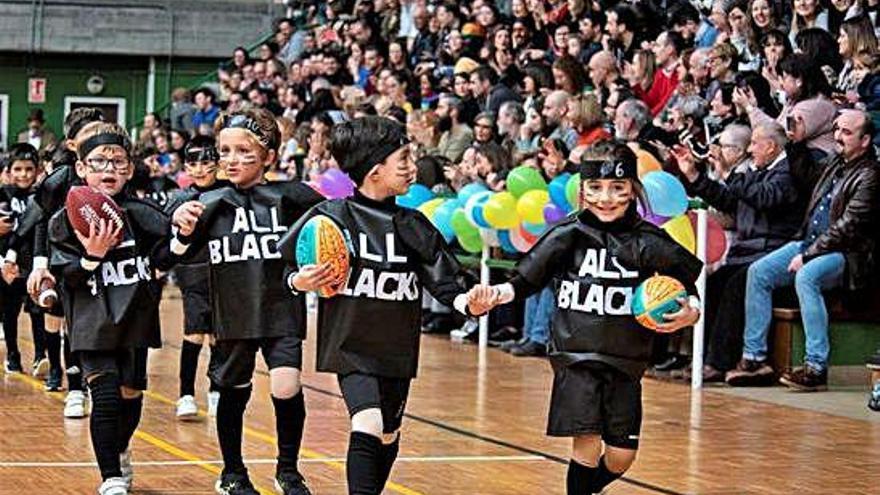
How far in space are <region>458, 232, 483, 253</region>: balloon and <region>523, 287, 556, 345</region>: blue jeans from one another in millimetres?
738

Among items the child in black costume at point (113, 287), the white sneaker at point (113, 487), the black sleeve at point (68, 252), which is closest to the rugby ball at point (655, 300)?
the child in black costume at point (113, 287)

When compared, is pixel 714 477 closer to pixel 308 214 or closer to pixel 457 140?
pixel 308 214

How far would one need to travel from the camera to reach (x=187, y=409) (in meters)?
10.7

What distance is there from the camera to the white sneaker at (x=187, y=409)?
1070 cm

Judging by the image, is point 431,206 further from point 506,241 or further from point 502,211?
point 502,211

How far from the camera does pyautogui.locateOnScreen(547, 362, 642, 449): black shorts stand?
704 cm

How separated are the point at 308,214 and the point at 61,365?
649cm

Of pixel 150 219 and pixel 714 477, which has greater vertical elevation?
pixel 150 219

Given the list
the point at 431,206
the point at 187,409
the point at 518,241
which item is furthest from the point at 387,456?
the point at 431,206

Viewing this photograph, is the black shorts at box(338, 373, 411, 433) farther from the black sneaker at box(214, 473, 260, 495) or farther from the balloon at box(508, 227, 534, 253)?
the balloon at box(508, 227, 534, 253)

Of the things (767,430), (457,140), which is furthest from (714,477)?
(457,140)

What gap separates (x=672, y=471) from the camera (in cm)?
898

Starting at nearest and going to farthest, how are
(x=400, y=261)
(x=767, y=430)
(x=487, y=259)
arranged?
(x=400, y=261), (x=767, y=430), (x=487, y=259)

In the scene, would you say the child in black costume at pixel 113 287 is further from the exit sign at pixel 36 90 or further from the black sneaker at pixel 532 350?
the exit sign at pixel 36 90
